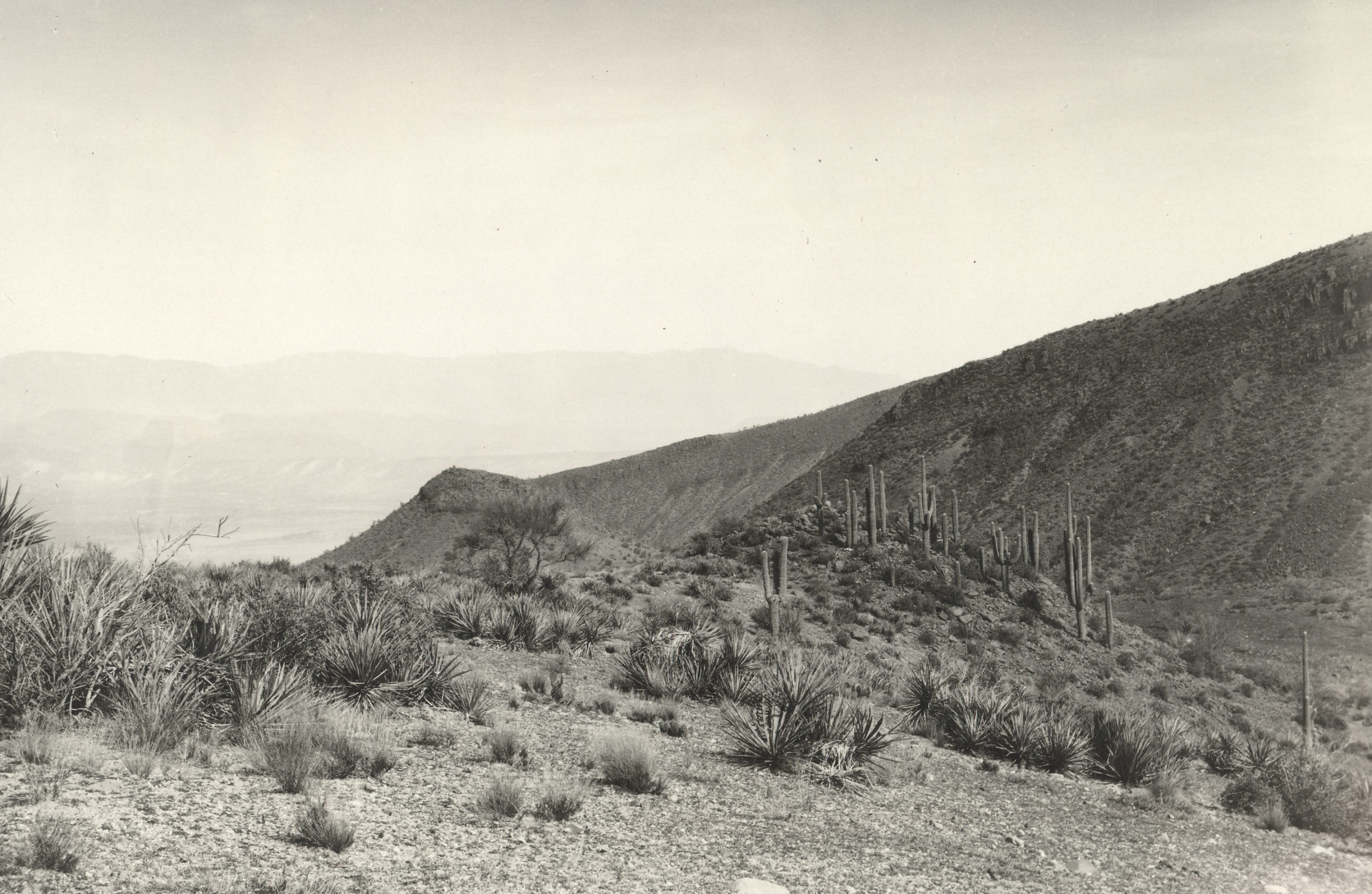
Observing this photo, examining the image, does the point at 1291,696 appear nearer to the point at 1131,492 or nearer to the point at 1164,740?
the point at 1164,740

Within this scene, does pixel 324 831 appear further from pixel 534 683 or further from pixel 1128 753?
pixel 1128 753

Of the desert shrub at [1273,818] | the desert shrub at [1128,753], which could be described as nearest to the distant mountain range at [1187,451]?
the desert shrub at [1128,753]

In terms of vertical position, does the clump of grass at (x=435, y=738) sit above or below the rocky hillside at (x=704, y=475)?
below

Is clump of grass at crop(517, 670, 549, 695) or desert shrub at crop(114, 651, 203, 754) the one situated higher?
desert shrub at crop(114, 651, 203, 754)

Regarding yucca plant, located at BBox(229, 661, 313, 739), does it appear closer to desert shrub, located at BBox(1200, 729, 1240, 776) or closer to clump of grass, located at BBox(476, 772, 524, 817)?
clump of grass, located at BBox(476, 772, 524, 817)

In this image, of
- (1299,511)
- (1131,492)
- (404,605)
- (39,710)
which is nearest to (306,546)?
(1131,492)

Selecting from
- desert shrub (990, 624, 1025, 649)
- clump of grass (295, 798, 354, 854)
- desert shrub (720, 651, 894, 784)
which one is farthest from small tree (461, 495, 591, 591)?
clump of grass (295, 798, 354, 854)

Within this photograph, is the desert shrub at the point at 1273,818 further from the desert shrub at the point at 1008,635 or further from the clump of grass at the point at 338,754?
the desert shrub at the point at 1008,635
